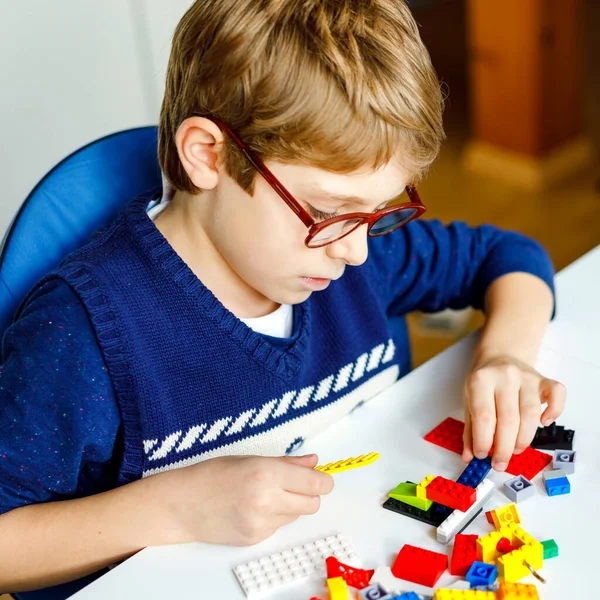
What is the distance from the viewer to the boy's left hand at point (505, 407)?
87 centimetres

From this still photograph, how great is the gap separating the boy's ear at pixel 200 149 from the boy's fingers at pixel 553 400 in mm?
415

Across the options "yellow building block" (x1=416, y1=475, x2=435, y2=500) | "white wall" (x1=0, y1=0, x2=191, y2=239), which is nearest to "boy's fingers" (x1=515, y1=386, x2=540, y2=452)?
"yellow building block" (x1=416, y1=475, x2=435, y2=500)

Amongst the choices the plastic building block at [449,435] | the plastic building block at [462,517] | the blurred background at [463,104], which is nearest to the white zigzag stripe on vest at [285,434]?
the plastic building block at [449,435]

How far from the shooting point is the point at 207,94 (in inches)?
34.0

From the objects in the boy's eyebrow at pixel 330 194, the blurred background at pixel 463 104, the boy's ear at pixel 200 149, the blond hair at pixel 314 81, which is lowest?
the blurred background at pixel 463 104

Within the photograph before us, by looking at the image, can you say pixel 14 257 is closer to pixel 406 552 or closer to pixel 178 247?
pixel 178 247

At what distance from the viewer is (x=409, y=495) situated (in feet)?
2.69

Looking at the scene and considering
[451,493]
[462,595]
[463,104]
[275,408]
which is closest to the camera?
[462,595]

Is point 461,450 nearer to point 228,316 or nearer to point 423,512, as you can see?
point 423,512

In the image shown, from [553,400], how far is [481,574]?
0.24 m

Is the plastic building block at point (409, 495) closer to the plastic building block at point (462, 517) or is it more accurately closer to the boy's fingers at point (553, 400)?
the plastic building block at point (462, 517)

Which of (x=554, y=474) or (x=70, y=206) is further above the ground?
(x=70, y=206)

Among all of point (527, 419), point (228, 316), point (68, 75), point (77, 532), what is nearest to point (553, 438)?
point (527, 419)

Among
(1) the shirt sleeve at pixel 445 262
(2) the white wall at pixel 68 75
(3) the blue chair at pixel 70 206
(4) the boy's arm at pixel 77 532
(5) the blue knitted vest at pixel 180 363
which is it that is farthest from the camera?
(2) the white wall at pixel 68 75
